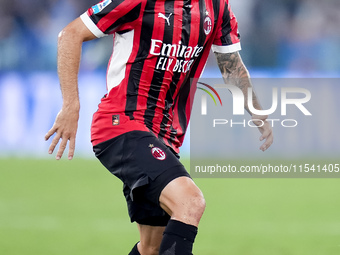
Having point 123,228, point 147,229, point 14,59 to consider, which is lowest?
point 123,228

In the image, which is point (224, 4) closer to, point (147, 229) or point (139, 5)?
point (139, 5)

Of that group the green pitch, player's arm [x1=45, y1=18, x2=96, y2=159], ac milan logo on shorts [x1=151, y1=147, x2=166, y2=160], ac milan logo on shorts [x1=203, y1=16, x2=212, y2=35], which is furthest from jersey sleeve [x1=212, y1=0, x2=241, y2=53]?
the green pitch

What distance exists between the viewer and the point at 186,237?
2557 mm

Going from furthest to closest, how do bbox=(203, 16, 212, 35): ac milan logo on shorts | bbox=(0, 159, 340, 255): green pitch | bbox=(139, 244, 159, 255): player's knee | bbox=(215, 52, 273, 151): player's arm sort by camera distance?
bbox=(0, 159, 340, 255): green pitch, bbox=(215, 52, 273, 151): player's arm, bbox=(139, 244, 159, 255): player's knee, bbox=(203, 16, 212, 35): ac milan logo on shorts

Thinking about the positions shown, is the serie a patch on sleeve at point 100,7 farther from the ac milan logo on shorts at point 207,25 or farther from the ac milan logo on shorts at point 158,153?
the ac milan logo on shorts at point 158,153

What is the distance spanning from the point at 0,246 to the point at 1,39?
5.66 meters

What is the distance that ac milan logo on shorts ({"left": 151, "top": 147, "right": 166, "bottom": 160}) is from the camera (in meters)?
2.80

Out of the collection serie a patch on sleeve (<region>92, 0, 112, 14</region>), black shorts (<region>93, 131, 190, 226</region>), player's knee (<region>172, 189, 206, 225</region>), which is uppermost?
serie a patch on sleeve (<region>92, 0, 112, 14</region>)

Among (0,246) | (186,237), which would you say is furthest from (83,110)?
(186,237)

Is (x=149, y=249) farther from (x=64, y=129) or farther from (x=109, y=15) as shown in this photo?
(x=109, y=15)

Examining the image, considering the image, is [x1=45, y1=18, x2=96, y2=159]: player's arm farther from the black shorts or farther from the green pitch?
the green pitch

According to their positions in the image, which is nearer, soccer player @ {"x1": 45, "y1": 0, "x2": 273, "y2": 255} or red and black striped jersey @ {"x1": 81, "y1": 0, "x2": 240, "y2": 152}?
soccer player @ {"x1": 45, "y1": 0, "x2": 273, "y2": 255}

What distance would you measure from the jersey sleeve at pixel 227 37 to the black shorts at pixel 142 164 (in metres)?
0.81

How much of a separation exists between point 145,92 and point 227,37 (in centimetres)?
68
